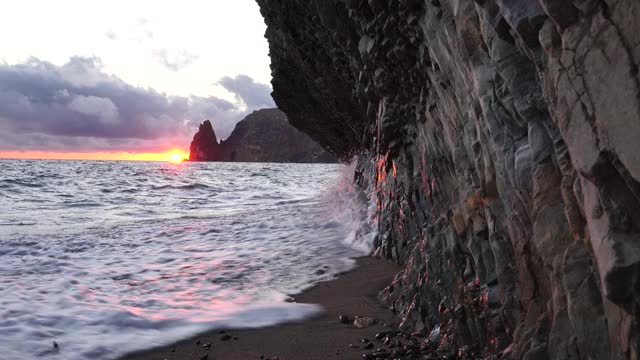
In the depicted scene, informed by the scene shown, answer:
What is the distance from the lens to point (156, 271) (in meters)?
8.46

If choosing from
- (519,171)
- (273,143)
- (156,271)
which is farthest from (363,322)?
(273,143)

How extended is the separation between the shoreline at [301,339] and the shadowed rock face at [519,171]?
16.2 inches

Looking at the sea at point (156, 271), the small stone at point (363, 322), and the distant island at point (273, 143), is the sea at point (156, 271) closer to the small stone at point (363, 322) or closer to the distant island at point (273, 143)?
the small stone at point (363, 322)

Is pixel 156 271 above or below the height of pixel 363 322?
below

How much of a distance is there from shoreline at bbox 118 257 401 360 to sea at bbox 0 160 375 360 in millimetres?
222

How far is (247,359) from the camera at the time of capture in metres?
4.49

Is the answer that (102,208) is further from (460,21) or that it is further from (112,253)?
(460,21)

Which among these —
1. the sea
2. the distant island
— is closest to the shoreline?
the sea

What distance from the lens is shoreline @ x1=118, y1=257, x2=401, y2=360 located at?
4555 millimetres

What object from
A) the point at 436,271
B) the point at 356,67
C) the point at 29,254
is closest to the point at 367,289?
the point at 436,271

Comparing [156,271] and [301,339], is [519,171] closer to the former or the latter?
[301,339]

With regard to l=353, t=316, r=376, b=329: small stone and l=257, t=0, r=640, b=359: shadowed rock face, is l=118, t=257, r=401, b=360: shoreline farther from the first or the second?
l=257, t=0, r=640, b=359: shadowed rock face

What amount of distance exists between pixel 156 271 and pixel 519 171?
7107 mm

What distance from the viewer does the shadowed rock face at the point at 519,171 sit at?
1955 millimetres
